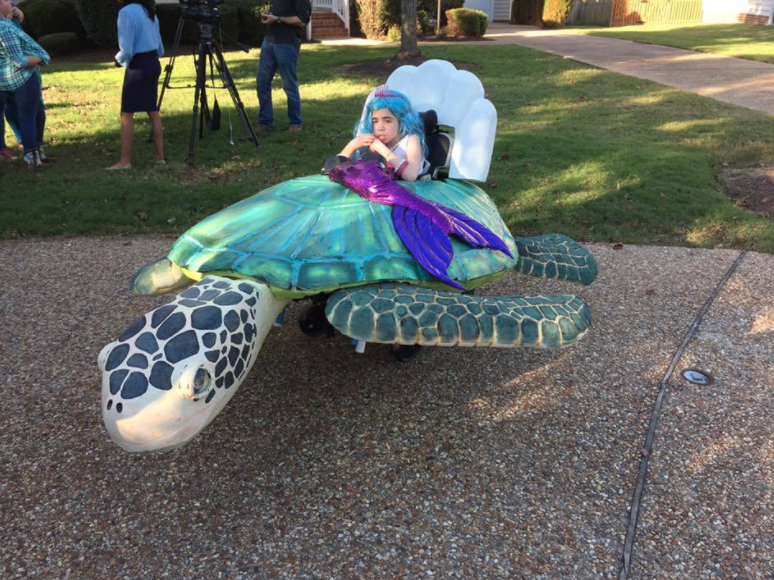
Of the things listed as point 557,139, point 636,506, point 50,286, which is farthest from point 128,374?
point 557,139

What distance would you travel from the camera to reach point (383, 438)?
2.71 m

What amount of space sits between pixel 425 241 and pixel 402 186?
414 mm

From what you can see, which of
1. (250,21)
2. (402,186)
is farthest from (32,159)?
(250,21)

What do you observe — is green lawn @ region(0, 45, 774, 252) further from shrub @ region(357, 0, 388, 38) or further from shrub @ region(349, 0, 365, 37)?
shrub @ region(349, 0, 365, 37)

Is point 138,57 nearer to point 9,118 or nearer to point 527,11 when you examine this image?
point 9,118

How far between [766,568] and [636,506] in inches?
17.5

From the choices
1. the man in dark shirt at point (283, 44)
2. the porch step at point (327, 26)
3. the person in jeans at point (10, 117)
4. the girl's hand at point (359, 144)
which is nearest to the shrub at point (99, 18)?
the porch step at point (327, 26)

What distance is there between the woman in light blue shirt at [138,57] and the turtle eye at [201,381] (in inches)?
177

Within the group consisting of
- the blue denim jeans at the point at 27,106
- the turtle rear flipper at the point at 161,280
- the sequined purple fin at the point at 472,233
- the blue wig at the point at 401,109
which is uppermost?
the blue wig at the point at 401,109

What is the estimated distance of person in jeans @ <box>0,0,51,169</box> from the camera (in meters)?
5.79

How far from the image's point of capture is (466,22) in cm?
1833

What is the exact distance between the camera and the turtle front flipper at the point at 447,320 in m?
2.31

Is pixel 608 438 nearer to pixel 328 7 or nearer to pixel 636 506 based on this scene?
pixel 636 506

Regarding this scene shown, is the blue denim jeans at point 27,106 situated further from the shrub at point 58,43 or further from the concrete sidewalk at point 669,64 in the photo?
the shrub at point 58,43
